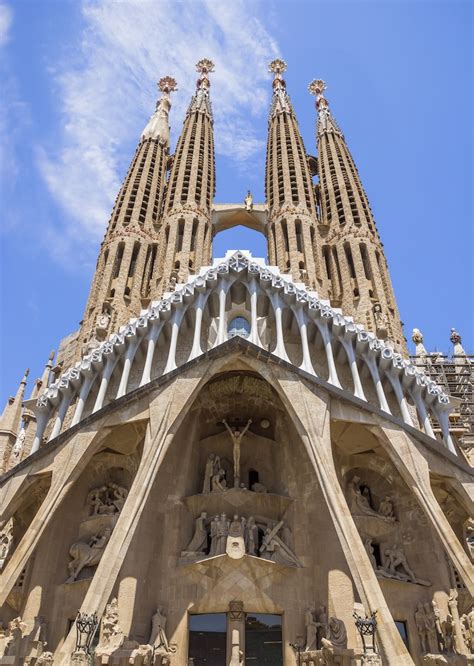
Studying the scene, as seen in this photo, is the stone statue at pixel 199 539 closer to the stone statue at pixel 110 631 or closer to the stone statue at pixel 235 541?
the stone statue at pixel 235 541

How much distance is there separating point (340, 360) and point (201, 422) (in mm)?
4886

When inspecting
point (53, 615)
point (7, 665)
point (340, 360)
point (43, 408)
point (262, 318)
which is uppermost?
point (262, 318)

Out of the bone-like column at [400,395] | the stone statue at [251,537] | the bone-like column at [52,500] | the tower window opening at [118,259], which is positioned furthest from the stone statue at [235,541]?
the tower window opening at [118,259]

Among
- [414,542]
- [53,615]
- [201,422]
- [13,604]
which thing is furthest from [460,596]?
[13,604]

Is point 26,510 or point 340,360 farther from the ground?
point 340,360

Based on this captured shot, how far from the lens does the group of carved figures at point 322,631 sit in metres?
12.8

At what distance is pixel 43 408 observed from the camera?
1661 cm

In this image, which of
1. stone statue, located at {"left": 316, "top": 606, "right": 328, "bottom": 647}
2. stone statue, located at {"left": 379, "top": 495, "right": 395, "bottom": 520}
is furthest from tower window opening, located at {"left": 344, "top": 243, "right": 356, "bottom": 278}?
stone statue, located at {"left": 316, "top": 606, "right": 328, "bottom": 647}

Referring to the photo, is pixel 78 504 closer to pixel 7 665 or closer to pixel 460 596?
pixel 7 665

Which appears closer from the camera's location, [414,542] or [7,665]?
[7,665]

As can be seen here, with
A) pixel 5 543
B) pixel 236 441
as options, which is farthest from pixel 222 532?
pixel 5 543

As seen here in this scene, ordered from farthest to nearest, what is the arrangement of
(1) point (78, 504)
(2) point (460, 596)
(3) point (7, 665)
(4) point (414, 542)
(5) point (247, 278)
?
(5) point (247, 278), (1) point (78, 504), (4) point (414, 542), (2) point (460, 596), (3) point (7, 665)

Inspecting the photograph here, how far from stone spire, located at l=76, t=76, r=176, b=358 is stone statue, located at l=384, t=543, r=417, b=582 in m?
11.8

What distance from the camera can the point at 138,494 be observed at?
44.6ft
